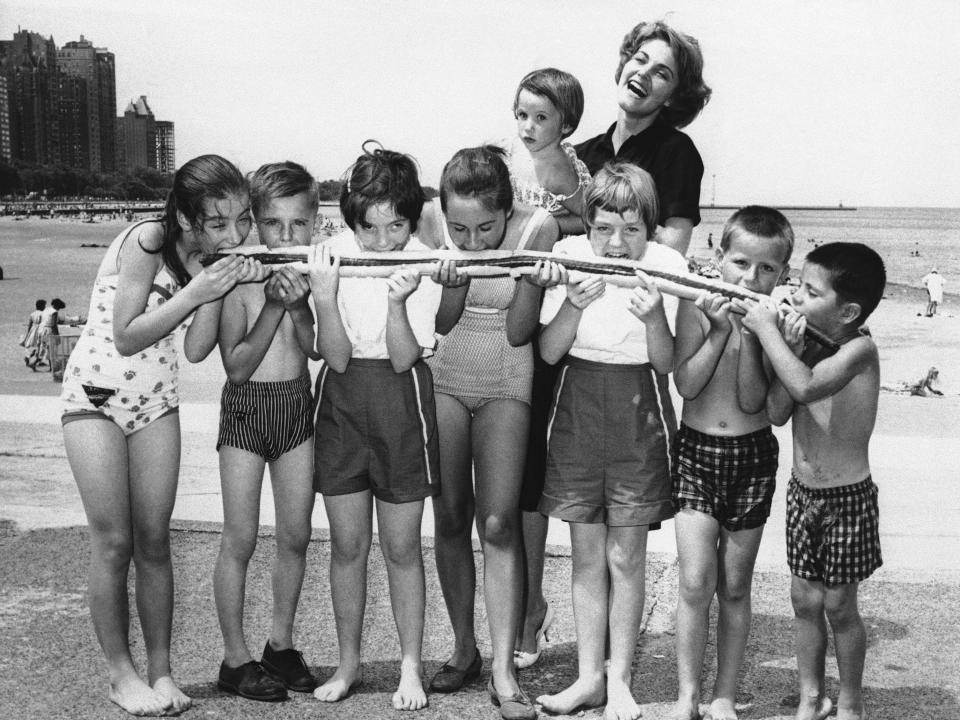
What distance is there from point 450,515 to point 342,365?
0.65m

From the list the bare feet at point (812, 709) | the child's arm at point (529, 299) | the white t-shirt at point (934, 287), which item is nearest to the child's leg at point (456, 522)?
the child's arm at point (529, 299)

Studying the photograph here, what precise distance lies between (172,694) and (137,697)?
0.11 meters

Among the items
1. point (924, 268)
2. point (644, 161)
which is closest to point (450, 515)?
point (644, 161)

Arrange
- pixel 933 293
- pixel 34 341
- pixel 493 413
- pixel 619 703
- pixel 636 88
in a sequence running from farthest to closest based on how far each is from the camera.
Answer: pixel 933 293 < pixel 34 341 < pixel 636 88 < pixel 493 413 < pixel 619 703

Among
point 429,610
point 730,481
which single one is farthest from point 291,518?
point 730,481

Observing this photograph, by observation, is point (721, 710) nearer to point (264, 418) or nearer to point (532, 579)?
point (532, 579)

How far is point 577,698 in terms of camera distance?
356 centimetres

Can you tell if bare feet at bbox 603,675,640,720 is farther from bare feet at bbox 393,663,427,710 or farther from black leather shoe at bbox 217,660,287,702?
black leather shoe at bbox 217,660,287,702

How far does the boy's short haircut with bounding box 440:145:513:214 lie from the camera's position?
3.37 m

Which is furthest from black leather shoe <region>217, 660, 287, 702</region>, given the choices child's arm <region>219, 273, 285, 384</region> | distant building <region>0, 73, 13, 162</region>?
distant building <region>0, 73, 13, 162</region>

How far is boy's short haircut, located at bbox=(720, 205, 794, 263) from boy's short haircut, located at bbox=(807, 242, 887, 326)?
0.13m

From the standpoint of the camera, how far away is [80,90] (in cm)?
4241

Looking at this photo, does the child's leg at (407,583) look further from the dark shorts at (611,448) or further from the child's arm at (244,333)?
the child's arm at (244,333)

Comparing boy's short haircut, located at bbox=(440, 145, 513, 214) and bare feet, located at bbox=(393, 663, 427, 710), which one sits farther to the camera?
bare feet, located at bbox=(393, 663, 427, 710)
